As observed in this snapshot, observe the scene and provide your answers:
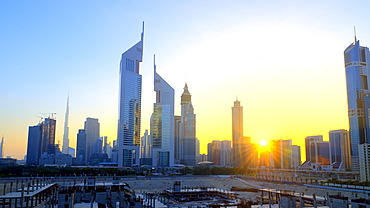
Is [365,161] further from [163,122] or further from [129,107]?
[163,122]

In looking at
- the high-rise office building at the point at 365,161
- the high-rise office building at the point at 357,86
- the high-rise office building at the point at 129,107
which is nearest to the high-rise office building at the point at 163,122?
the high-rise office building at the point at 129,107

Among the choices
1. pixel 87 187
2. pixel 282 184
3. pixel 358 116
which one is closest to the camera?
pixel 87 187

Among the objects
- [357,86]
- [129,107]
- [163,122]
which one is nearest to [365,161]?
[357,86]

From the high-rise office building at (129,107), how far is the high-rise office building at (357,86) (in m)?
124

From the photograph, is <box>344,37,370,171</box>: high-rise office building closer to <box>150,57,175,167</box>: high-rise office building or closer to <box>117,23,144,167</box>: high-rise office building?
<box>150,57,175,167</box>: high-rise office building

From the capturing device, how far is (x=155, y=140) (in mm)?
184375

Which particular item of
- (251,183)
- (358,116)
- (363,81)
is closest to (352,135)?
(358,116)

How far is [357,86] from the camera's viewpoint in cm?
18650

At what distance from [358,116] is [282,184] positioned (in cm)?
13487

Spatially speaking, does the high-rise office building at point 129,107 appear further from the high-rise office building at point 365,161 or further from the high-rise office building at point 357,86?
the high-rise office building at point 357,86

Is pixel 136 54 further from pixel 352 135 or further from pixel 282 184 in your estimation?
pixel 352 135

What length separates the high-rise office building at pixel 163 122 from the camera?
585ft

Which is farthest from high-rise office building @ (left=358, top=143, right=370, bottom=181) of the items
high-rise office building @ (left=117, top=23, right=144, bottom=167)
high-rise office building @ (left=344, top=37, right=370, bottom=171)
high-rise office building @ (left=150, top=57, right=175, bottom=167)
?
high-rise office building @ (left=117, top=23, right=144, bottom=167)

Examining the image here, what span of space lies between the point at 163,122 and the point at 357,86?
117m
